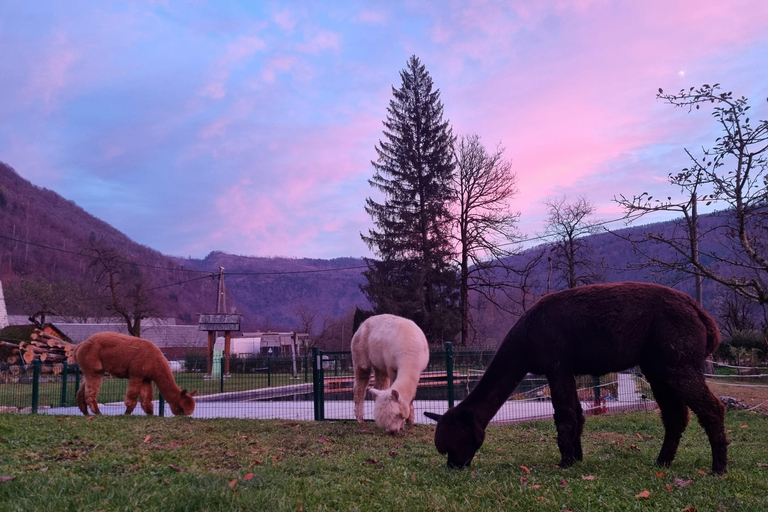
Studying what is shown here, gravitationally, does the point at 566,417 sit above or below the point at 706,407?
below

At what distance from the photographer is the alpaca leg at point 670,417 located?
611cm

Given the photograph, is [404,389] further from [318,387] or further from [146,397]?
[146,397]

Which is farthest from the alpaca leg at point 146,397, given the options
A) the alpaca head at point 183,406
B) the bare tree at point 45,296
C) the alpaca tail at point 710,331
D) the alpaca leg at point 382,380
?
the bare tree at point 45,296

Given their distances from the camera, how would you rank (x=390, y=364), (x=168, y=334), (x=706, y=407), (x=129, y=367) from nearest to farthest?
(x=706, y=407), (x=390, y=364), (x=129, y=367), (x=168, y=334)

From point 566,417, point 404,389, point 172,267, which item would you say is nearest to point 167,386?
point 404,389

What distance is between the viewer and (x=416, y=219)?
36.3 m

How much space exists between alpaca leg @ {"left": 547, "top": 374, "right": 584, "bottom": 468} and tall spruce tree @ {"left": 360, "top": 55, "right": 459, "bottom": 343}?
88.3ft

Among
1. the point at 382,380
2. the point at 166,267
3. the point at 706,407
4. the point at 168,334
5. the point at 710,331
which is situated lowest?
the point at 382,380

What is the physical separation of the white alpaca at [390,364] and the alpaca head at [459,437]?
8.38ft

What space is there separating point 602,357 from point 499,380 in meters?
1.26

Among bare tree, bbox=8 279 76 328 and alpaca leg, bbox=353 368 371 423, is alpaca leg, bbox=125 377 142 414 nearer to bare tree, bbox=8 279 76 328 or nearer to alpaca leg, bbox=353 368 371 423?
alpaca leg, bbox=353 368 371 423

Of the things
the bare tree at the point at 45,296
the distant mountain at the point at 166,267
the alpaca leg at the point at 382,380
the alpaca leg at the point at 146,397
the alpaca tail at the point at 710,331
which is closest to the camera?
the alpaca tail at the point at 710,331

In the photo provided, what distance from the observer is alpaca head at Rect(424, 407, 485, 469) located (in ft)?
20.2

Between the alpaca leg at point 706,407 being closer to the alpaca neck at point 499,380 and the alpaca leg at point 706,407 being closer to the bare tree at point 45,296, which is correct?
the alpaca neck at point 499,380
